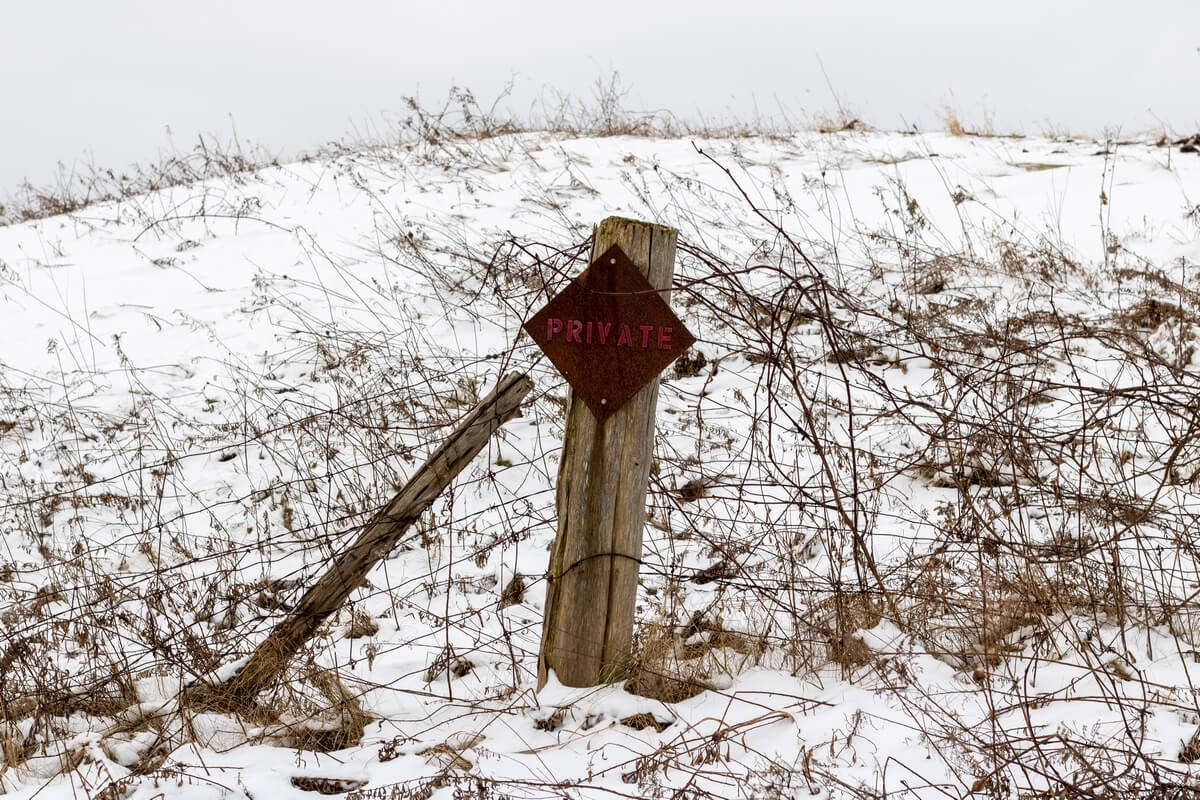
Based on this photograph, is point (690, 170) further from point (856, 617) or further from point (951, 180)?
point (856, 617)

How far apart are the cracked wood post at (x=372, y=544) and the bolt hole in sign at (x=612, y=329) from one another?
304 millimetres

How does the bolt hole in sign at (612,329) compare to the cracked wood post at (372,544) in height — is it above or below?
above

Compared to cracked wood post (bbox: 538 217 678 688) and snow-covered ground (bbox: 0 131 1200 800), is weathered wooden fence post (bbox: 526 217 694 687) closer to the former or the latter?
cracked wood post (bbox: 538 217 678 688)

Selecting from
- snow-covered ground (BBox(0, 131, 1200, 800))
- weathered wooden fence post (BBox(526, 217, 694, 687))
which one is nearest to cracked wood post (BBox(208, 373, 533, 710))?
snow-covered ground (BBox(0, 131, 1200, 800))

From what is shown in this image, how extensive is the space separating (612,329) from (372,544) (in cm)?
105

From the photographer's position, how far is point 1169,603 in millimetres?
2926

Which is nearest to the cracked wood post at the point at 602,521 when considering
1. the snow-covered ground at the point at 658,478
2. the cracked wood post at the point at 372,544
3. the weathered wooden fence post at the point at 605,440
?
the weathered wooden fence post at the point at 605,440

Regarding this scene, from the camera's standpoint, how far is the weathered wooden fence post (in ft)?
7.76

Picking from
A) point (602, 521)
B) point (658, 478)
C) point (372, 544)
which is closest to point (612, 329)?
point (602, 521)

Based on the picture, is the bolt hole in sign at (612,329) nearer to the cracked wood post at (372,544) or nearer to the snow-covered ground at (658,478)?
the snow-covered ground at (658,478)

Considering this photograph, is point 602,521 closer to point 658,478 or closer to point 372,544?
point 372,544

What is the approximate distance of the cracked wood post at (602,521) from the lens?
7.96ft

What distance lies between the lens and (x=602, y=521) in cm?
250

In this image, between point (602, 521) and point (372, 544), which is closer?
point (602, 521)
